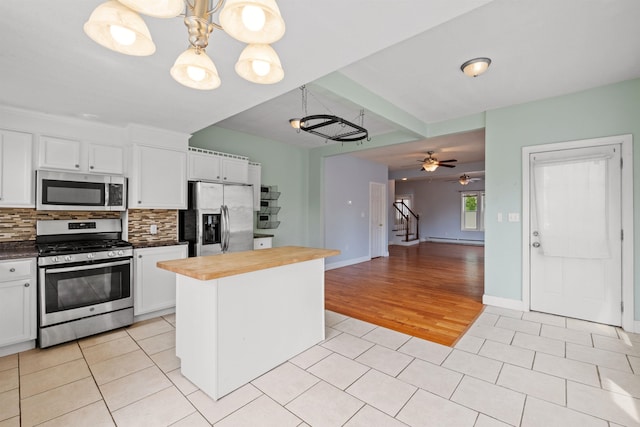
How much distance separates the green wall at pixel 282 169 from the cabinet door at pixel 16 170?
6.83 feet

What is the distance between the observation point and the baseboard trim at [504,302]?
3.70 metres

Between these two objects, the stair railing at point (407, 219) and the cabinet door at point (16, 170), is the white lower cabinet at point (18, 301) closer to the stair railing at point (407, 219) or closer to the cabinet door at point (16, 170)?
the cabinet door at point (16, 170)

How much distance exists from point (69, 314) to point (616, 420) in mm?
4355

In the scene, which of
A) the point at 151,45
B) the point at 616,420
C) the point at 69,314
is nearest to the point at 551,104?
the point at 616,420

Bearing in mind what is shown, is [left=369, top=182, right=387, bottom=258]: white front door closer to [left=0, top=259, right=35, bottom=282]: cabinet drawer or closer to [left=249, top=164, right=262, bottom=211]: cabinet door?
[left=249, top=164, right=262, bottom=211]: cabinet door

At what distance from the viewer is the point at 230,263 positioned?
2.09 meters

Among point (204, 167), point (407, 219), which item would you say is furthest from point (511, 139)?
point (407, 219)

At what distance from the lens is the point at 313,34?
5.70ft

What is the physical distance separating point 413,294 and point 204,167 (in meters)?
3.60

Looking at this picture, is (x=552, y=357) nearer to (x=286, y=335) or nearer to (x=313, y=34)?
(x=286, y=335)

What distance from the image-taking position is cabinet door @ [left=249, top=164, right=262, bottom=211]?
15.7 feet

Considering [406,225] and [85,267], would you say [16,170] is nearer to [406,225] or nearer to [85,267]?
[85,267]

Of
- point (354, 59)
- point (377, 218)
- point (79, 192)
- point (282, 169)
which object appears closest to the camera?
point (354, 59)

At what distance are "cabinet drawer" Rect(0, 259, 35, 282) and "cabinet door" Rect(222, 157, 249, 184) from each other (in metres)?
2.27
